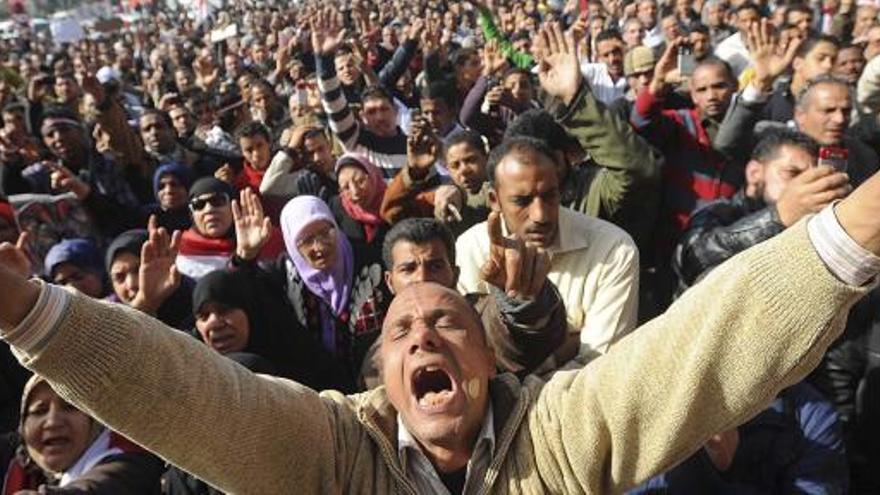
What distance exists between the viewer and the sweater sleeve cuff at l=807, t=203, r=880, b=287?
1.04 meters

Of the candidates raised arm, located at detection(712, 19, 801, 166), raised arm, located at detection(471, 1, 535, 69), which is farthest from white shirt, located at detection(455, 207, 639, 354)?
raised arm, located at detection(471, 1, 535, 69)

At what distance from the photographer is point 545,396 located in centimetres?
142

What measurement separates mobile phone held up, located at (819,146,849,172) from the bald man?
2.04 m

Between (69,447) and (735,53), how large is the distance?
17.7 feet

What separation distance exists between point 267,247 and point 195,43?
42.9ft

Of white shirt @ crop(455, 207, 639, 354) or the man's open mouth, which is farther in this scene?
white shirt @ crop(455, 207, 639, 354)

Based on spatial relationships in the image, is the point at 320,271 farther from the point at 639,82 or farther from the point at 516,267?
the point at 639,82

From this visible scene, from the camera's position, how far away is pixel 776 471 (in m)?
2.19

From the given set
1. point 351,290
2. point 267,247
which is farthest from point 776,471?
point 267,247

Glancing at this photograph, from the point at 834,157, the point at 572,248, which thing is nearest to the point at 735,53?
the point at 834,157

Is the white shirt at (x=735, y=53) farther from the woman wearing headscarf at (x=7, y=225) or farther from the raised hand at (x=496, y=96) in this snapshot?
the woman wearing headscarf at (x=7, y=225)

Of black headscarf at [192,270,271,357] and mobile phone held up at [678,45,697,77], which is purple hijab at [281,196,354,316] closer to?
black headscarf at [192,270,271,357]

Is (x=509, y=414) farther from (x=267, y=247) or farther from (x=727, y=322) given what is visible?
(x=267, y=247)

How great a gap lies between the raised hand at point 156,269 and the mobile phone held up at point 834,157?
2246 mm
